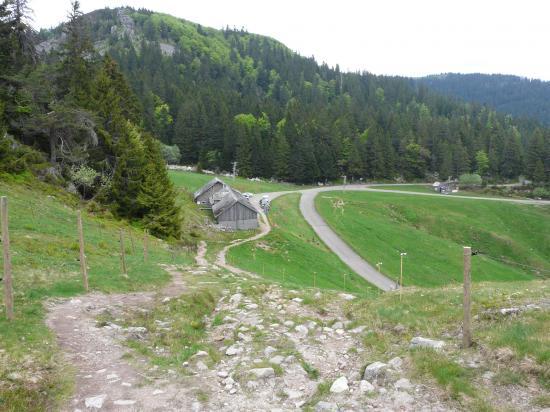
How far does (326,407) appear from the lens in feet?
27.6

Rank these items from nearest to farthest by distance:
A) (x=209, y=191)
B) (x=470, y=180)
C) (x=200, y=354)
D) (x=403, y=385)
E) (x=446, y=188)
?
(x=403, y=385) → (x=200, y=354) → (x=209, y=191) → (x=446, y=188) → (x=470, y=180)

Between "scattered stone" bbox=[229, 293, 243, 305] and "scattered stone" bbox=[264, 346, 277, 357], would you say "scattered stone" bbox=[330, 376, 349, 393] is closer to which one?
"scattered stone" bbox=[264, 346, 277, 357]

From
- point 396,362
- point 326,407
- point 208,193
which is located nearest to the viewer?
point 326,407

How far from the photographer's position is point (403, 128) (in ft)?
478

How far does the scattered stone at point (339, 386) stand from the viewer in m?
9.02

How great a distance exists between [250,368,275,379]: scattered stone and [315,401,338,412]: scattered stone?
66.3 inches

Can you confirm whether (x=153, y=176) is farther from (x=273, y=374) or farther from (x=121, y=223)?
(x=273, y=374)

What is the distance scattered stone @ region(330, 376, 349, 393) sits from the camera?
9.02 meters

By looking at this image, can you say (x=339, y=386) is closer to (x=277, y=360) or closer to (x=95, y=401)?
(x=277, y=360)

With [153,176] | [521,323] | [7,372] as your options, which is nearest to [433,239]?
[153,176]

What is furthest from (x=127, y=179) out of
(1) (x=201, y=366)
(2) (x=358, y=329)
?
(2) (x=358, y=329)

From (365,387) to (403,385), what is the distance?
83 centimetres

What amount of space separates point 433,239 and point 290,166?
54783 mm

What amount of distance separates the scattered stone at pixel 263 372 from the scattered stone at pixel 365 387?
7.17ft
